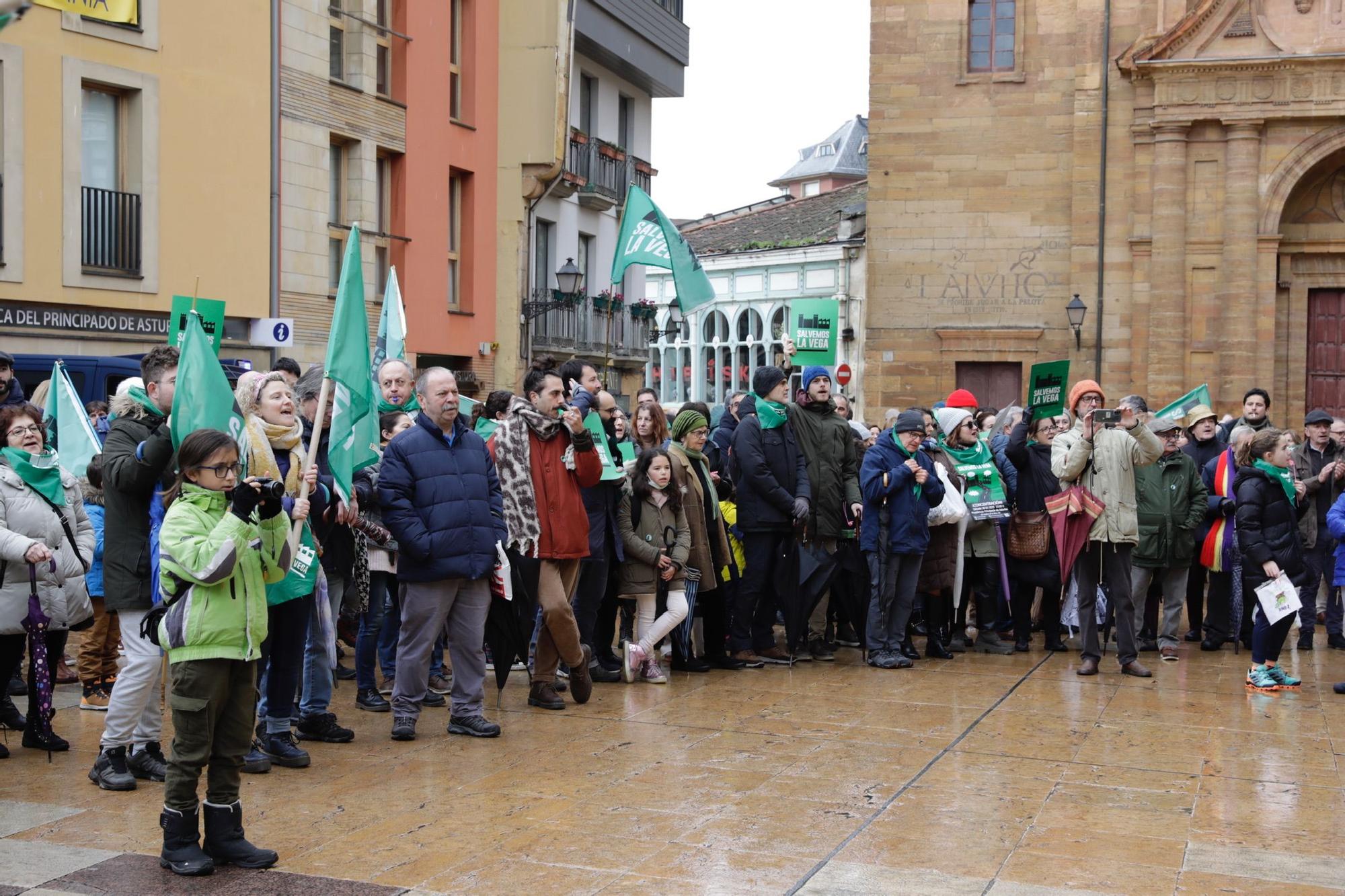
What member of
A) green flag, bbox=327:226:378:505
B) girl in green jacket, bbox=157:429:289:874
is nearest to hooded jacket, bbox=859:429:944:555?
green flag, bbox=327:226:378:505

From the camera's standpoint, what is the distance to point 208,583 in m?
6.13

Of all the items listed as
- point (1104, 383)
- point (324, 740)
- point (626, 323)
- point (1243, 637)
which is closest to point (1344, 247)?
point (1104, 383)

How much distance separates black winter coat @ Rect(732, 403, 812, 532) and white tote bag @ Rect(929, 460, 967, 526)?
1125mm

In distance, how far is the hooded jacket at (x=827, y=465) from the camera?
38.0 ft

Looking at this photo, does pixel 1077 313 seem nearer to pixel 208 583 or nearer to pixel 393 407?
pixel 393 407

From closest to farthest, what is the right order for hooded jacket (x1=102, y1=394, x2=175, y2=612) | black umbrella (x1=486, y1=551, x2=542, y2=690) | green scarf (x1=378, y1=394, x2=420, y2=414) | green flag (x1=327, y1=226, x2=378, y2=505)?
hooded jacket (x1=102, y1=394, x2=175, y2=612), green flag (x1=327, y1=226, x2=378, y2=505), black umbrella (x1=486, y1=551, x2=542, y2=690), green scarf (x1=378, y1=394, x2=420, y2=414)

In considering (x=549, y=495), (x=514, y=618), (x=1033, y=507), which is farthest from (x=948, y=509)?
(x=514, y=618)

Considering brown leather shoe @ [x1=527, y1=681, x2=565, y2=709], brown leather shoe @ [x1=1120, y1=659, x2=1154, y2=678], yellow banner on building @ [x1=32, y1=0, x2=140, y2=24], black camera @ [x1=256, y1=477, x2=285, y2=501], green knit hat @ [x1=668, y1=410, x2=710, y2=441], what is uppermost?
yellow banner on building @ [x1=32, y1=0, x2=140, y2=24]

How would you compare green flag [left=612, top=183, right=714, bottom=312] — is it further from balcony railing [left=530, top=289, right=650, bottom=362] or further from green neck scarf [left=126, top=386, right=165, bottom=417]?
balcony railing [left=530, top=289, right=650, bottom=362]

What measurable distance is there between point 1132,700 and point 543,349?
20.4 m

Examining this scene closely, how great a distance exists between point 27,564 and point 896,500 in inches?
245

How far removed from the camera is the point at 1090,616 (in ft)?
37.2

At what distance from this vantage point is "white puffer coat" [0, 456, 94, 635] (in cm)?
780

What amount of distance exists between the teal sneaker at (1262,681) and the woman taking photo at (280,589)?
6.59 meters
